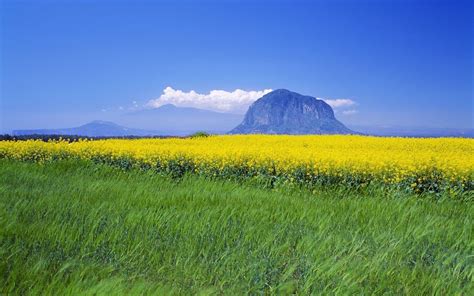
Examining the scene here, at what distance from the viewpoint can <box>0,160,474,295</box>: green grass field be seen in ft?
12.2

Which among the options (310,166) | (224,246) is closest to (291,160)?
(310,166)

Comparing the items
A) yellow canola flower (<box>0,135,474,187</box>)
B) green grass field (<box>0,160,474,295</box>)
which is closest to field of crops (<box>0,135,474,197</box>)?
yellow canola flower (<box>0,135,474,187</box>)

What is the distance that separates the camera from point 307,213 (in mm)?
6555

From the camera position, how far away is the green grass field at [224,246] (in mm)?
3727

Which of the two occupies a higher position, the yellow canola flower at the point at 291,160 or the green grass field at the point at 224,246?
the yellow canola flower at the point at 291,160

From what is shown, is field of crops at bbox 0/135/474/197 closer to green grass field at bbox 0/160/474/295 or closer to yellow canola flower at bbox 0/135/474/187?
yellow canola flower at bbox 0/135/474/187

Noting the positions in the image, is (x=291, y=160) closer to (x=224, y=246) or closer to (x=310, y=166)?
(x=310, y=166)

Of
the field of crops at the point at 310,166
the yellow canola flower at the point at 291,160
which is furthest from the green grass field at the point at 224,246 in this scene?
the yellow canola flower at the point at 291,160

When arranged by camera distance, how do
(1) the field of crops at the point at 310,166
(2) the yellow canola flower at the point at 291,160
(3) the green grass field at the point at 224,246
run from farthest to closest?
(2) the yellow canola flower at the point at 291,160
(1) the field of crops at the point at 310,166
(3) the green grass field at the point at 224,246

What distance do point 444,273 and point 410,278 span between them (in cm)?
32

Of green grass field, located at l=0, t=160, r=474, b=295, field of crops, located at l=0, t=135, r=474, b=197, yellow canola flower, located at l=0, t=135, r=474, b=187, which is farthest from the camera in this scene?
yellow canola flower, located at l=0, t=135, r=474, b=187

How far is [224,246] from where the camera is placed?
4.89 meters

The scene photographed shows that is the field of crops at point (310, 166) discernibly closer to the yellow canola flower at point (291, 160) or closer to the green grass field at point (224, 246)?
the yellow canola flower at point (291, 160)

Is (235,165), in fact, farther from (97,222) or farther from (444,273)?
(444,273)
